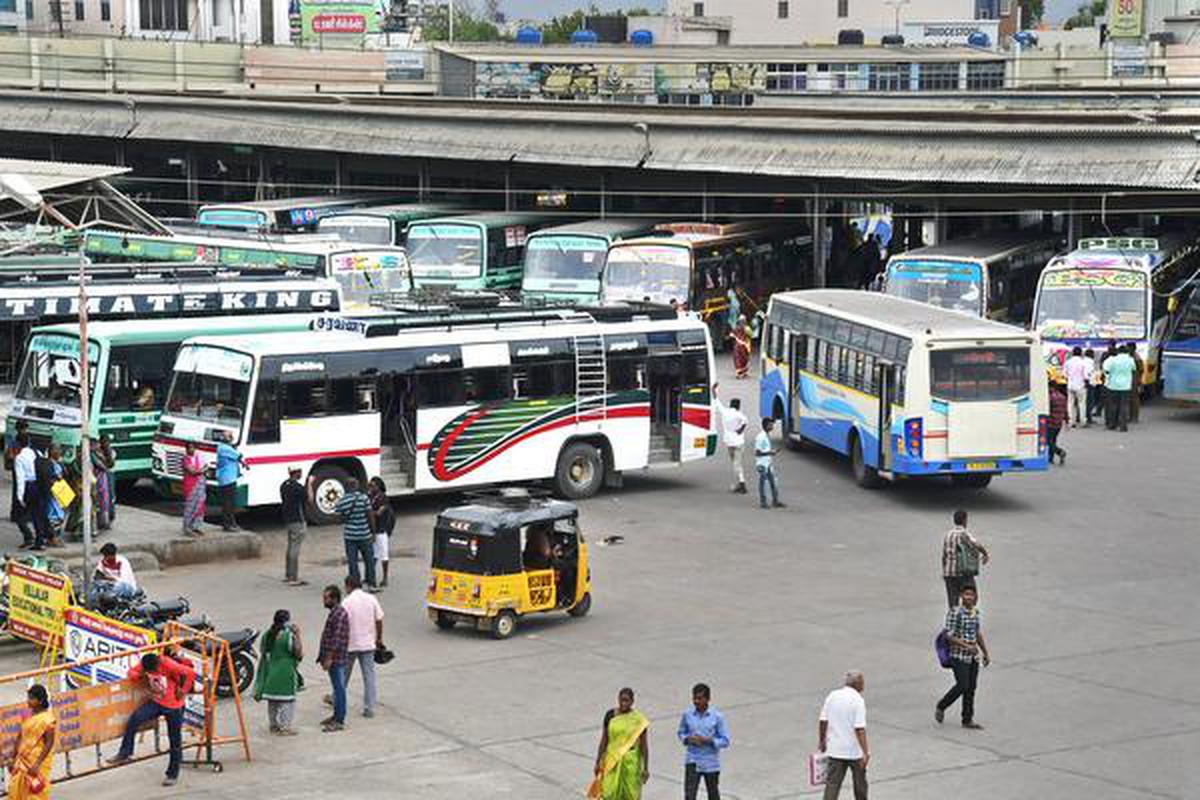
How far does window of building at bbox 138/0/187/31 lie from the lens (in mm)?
111688

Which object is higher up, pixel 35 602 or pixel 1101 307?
pixel 1101 307

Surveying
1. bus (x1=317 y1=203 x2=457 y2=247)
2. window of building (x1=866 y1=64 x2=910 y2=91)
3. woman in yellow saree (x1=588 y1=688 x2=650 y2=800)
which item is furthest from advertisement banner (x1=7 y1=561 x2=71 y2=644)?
window of building (x1=866 y1=64 x2=910 y2=91)

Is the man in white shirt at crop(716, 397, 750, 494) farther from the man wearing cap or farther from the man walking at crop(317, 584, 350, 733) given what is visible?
the man walking at crop(317, 584, 350, 733)

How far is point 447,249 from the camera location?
2149 inches

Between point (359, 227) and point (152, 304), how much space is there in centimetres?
2316

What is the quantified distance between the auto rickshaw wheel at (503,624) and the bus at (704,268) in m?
24.1

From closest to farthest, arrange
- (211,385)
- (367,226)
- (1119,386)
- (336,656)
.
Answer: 1. (336,656)
2. (211,385)
3. (1119,386)
4. (367,226)

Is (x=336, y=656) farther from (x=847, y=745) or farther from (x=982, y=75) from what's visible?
(x=982, y=75)

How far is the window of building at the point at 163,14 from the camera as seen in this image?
112 m

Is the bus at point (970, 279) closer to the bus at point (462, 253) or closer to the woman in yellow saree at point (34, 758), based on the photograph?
the bus at point (462, 253)

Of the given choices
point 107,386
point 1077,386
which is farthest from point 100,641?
point 1077,386

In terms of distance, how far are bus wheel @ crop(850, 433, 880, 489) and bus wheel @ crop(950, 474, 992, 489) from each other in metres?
1.14

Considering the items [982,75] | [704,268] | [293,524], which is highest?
[982,75]

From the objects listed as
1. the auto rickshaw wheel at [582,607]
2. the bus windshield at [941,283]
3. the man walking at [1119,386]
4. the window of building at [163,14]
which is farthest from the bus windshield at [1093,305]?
the window of building at [163,14]
